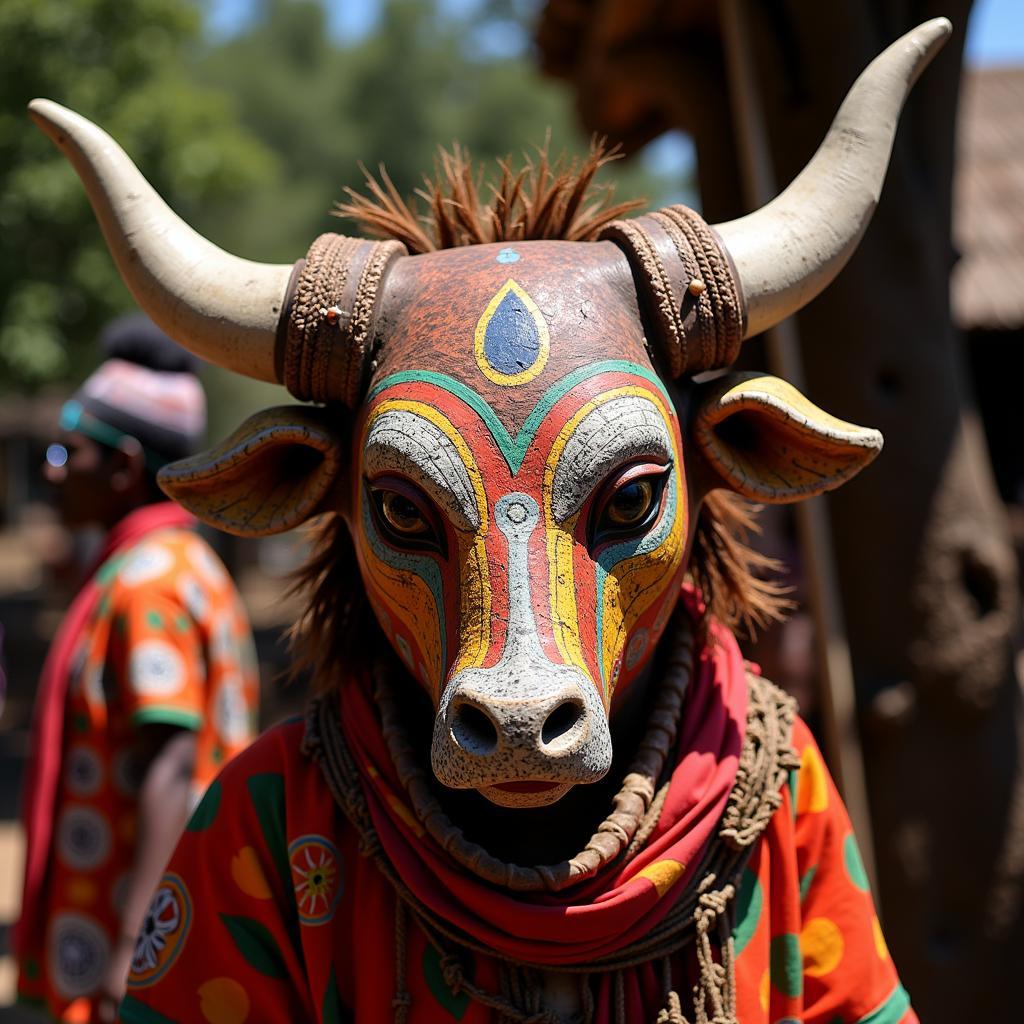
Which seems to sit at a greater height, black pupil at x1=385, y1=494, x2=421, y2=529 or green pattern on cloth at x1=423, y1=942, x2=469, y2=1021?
black pupil at x1=385, y1=494, x2=421, y2=529

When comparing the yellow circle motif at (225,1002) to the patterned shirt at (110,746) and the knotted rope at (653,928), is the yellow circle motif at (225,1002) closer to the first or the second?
the knotted rope at (653,928)

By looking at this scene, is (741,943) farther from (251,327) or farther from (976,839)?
(976,839)

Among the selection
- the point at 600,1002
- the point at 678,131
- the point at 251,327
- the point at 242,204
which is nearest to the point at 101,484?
the point at 251,327

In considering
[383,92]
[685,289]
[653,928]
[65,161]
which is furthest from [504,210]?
[383,92]

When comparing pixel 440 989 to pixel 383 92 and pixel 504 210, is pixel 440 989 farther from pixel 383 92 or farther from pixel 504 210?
pixel 383 92

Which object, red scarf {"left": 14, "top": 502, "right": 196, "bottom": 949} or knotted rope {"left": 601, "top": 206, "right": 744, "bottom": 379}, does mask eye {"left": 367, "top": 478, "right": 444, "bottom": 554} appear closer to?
knotted rope {"left": 601, "top": 206, "right": 744, "bottom": 379}

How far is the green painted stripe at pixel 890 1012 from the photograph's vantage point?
1822 mm

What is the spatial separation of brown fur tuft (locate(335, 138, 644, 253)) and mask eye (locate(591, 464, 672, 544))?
0.47 m

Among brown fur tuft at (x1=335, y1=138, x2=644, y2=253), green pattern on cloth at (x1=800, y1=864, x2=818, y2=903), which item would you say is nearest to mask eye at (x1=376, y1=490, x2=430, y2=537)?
brown fur tuft at (x1=335, y1=138, x2=644, y2=253)

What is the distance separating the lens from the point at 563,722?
152cm

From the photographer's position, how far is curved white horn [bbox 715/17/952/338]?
6.06ft

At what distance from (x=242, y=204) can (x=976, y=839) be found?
47.4 feet

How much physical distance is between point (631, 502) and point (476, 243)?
0.58 m

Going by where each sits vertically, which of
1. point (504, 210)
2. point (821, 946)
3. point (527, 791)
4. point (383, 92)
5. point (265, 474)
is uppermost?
point (383, 92)
